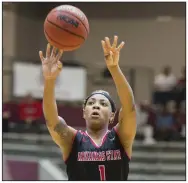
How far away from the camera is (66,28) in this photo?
12.4 feet

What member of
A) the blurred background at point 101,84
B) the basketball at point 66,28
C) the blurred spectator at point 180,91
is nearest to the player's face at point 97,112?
the basketball at point 66,28

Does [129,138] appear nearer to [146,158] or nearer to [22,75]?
[146,158]

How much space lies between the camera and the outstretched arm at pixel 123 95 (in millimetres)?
3424

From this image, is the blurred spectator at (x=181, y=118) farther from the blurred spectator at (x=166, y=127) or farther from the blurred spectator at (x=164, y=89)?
the blurred spectator at (x=164, y=89)

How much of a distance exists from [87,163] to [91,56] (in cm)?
1138

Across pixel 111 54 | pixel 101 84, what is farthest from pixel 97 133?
pixel 101 84

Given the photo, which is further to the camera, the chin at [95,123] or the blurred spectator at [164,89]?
the blurred spectator at [164,89]

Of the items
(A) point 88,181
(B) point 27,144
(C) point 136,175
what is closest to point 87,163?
(A) point 88,181

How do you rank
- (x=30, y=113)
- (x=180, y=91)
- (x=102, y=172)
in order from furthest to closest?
(x=180, y=91), (x=30, y=113), (x=102, y=172)

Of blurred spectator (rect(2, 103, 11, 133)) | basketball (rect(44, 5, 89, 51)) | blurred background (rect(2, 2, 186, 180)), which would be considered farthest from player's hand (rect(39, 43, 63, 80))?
blurred spectator (rect(2, 103, 11, 133))

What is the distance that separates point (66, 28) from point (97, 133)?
0.82 meters

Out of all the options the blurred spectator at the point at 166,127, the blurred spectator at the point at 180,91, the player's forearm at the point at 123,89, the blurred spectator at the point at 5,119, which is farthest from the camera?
the blurred spectator at the point at 180,91

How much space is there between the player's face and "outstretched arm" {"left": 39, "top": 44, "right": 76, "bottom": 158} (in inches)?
7.2

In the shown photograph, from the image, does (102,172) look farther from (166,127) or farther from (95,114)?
(166,127)
